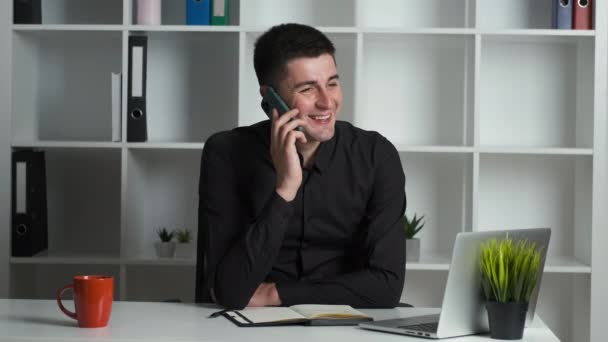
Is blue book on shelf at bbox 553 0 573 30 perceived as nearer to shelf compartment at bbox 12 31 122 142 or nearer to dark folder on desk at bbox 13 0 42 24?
shelf compartment at bbox 12 31 122 142

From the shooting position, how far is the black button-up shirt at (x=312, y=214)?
2.32 m

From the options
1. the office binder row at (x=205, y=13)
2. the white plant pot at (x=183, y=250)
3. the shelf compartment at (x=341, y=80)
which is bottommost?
the white plant pot at (x=183, y=250)

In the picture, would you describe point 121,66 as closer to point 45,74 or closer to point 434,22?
point 45,74

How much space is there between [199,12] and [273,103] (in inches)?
39.3

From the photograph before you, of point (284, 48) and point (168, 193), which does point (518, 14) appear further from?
point (168, 193)

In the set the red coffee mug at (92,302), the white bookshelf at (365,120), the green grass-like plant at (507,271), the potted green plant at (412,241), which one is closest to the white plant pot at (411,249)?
the potted green plant at (412,241)

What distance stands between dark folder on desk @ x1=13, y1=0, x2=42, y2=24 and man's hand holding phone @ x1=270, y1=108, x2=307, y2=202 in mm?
1404

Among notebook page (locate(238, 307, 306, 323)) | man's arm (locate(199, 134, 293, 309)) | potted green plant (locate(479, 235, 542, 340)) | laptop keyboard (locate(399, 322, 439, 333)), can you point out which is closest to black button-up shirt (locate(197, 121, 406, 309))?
man's arm (locate(199, 134, 293, 309))

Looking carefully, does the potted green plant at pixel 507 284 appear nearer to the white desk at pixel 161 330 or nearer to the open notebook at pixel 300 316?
the white desk at pixel 161 330

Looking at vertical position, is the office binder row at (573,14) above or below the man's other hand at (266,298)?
above

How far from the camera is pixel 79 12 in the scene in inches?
145

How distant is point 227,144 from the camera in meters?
2.56

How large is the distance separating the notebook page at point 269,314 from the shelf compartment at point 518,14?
199 centimetres

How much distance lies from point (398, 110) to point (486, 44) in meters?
0.44
